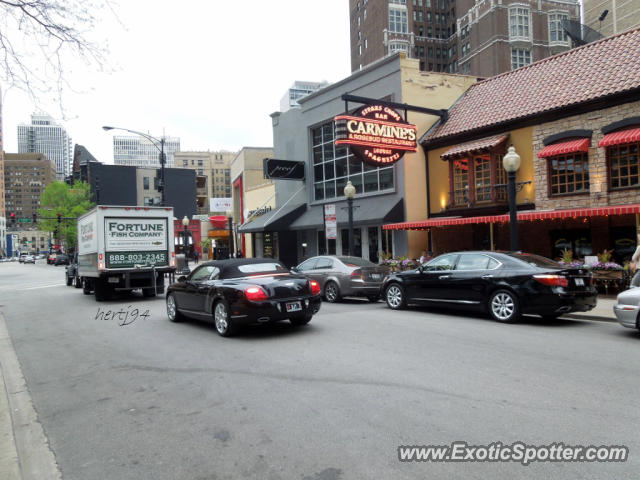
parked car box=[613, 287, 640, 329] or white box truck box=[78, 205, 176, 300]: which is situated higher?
white box truck box=[78, 205, 176, 300]

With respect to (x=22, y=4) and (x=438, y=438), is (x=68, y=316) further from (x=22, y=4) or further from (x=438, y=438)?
(x=438, y=438)

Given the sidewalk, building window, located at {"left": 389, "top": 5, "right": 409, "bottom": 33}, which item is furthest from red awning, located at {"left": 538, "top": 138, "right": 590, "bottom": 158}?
building window, located at {"left": 389, "top": 5, "right": 409, "bottom": 33}

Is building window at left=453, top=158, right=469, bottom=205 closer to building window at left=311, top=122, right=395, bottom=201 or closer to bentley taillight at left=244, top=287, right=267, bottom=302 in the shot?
building window at left=311, top=122, right=395, bottom=201

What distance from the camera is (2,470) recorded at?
355 centimetres

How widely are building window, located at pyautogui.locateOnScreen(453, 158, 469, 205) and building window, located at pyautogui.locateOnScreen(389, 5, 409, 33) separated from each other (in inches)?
2402

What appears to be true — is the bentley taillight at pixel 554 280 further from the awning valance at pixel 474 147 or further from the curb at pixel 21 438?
the awning valance at pixel 474 147

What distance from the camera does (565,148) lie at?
1536 cm

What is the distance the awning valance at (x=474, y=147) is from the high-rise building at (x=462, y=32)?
50586mm

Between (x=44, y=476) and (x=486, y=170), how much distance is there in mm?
17460

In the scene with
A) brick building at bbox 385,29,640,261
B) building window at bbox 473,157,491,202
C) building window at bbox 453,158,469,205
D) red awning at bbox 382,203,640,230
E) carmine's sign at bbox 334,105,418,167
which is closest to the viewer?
red awning at bbox 382,203,640,230

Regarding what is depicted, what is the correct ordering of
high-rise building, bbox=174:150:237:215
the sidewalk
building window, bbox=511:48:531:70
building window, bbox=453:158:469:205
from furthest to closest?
high-rise building, bbox=174:150:237:215, building window, bbox=511:48:531:70, building window, bbox=453:158:469:205, the sidewalk

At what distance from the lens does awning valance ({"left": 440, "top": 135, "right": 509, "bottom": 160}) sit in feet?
57.3

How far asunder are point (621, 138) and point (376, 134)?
26.0 feet

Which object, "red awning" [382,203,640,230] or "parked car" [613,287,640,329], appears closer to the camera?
"parked car" [613,287,640,329]
